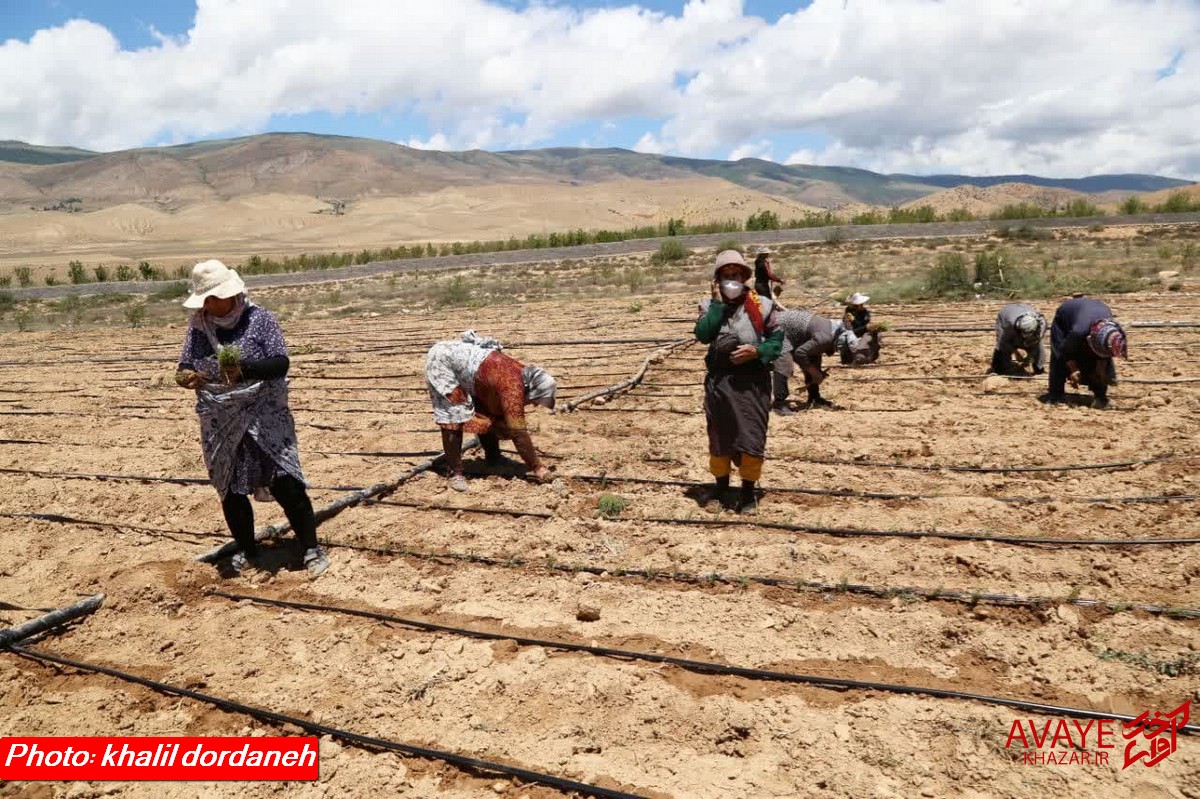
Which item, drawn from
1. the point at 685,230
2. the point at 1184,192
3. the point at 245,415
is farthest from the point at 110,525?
the point at 1184,192

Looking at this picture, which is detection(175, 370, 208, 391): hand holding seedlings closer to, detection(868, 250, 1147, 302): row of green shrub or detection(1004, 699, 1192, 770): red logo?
detection(1004, 699, 1192, 770): red logo

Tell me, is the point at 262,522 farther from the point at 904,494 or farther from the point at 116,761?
the point at 904,494

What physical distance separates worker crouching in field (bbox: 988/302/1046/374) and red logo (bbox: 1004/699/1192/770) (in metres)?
5.16

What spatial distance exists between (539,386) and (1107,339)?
4.48 metres

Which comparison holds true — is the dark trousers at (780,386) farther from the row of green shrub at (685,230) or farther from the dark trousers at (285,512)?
the row of green shrub at (685,230)

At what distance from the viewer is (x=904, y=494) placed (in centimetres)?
470

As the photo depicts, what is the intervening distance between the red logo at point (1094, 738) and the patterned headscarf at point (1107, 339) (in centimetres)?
404

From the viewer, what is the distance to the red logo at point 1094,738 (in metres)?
2.49

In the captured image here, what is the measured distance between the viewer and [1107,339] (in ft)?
19.5

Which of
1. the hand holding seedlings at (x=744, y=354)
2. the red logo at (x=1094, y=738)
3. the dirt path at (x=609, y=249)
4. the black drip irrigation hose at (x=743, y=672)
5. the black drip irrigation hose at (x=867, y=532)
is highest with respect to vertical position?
the dirt path at (x=609, y=249)

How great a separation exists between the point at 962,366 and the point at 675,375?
3.08m

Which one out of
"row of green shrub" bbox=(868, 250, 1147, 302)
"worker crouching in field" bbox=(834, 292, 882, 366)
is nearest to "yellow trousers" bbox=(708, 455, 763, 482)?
"worker crouching in field" bbox=(834, 292, 882, 366)

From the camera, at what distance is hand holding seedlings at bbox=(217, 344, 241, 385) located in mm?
3564

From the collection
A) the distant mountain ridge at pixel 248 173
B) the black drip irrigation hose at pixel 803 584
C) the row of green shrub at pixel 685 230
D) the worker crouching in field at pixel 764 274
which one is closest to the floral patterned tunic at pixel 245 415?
the black drip irrigation hose at pixel 803 584
